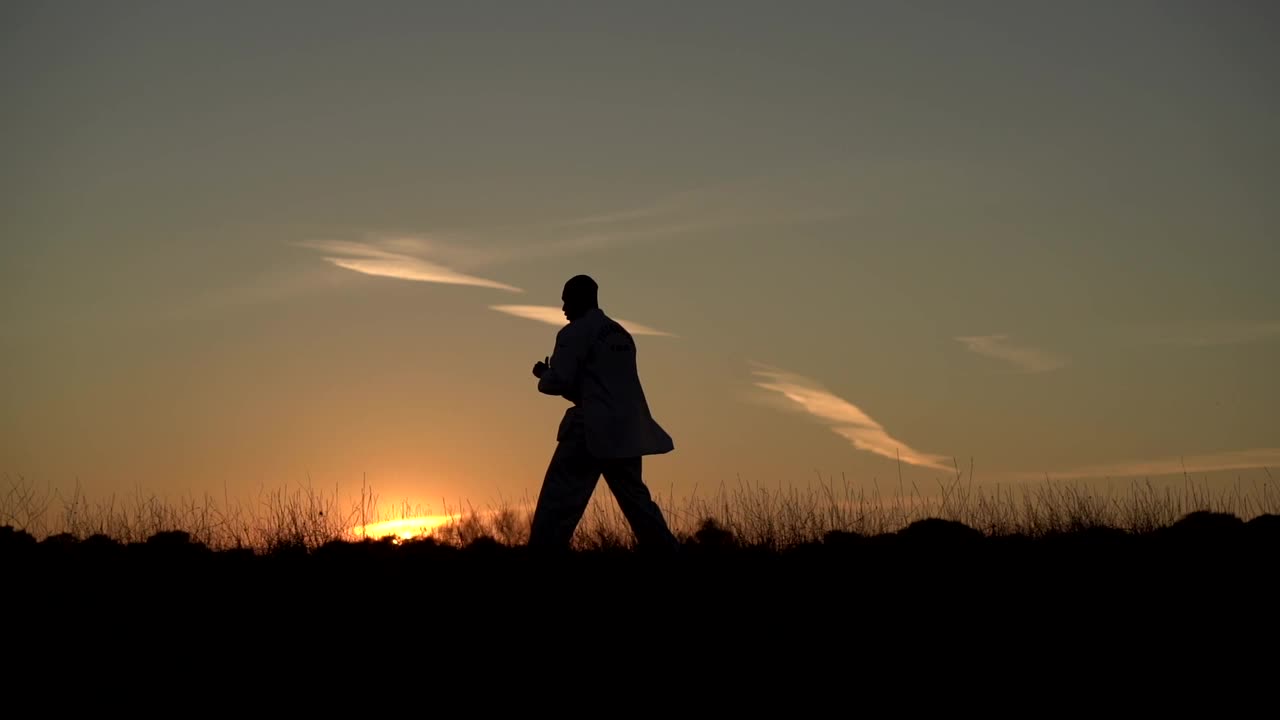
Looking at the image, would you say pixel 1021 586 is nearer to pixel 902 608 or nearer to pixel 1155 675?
pixel 902 608

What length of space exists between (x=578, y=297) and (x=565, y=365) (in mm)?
603

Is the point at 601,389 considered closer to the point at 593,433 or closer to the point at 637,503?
the point at 593,433

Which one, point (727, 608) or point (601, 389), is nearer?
point (727, 608)

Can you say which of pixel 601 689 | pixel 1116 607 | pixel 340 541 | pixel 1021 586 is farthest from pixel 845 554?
pixel 601 689

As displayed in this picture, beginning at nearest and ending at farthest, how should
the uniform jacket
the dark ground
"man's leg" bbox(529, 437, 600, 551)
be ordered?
1. the dark ground
2. the uniform jacket
3. "man's leg" bbox(529, 437, 600, 551)

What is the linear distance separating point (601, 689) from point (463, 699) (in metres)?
0.71

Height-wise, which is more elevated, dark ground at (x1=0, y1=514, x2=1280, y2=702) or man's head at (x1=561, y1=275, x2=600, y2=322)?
man's head at (x1=561, y1=275, x2=600, y2=322)

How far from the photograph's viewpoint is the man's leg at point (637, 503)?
11109 mm

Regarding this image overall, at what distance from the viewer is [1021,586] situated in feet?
33.2

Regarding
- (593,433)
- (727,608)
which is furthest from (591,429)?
(727,608)

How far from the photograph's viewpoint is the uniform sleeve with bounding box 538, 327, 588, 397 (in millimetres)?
10977

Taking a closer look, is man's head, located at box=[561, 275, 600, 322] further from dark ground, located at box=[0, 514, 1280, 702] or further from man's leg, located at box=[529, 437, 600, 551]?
dark ground, located at box=[0, 514, 1280, 702]

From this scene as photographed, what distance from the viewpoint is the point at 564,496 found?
11.1m

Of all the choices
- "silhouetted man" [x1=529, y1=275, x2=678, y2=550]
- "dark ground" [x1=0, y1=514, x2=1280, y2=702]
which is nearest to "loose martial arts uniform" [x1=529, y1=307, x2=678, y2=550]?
"silhouetted man" [x1=529, y1=275, x2=678, y2=550]
